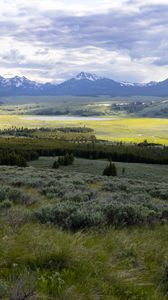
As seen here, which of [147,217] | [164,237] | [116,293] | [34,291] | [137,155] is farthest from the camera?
[137,155]

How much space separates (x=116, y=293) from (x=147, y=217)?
5.70 m

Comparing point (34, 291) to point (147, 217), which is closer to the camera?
point (34, 291)

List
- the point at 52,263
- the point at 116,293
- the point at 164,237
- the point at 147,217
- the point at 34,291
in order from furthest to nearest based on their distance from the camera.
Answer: the point at 147,217
the point at 164,237
the point at 52,263
the point at 116,293
the point at 34,291

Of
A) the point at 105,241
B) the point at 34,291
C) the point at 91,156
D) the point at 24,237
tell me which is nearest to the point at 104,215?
the point at 105,241

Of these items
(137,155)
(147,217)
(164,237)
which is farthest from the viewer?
(137,155)

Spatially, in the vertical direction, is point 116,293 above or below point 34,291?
below

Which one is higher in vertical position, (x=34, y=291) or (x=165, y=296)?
(x=34, y=291)

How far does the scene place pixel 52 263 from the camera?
594 cm

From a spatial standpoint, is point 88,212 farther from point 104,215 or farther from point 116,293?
point 116,293

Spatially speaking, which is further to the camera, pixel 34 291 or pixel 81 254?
pixel 81 254

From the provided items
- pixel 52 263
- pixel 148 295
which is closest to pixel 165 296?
pixel 148 295

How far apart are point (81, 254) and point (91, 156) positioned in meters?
88.0

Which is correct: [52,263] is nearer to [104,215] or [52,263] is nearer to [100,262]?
[100,262]

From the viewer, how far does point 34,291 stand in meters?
4.71
